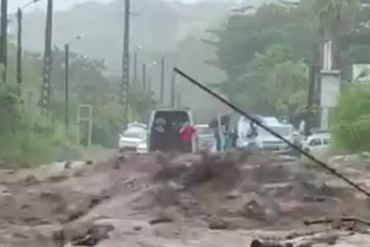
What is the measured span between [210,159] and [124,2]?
33.3m

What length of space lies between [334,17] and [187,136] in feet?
54.4

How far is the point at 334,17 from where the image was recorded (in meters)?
39.4

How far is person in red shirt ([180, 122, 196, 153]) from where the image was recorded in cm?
2412

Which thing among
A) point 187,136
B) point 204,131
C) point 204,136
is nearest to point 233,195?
point 187,136

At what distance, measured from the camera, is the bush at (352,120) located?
24.3 m

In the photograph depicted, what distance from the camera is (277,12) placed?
49.0 metres

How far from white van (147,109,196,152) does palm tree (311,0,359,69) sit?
14238 mm

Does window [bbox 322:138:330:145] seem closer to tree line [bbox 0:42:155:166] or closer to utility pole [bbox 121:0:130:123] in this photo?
tree line [bbox 0:42:155:166]

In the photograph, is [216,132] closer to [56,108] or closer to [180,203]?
[180,203]

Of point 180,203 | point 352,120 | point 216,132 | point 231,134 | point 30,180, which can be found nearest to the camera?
point 180,203

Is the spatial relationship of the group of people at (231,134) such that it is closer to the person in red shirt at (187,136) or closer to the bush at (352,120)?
the person in red shirt at (187,136)

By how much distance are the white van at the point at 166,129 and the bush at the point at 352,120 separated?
358 cm

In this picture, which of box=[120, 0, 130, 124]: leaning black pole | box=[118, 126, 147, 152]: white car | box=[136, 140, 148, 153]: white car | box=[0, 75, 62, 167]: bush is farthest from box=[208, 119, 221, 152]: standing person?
box=[120, 0, 130, 124]: leaning black pole

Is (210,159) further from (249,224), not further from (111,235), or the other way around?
(111,235)
